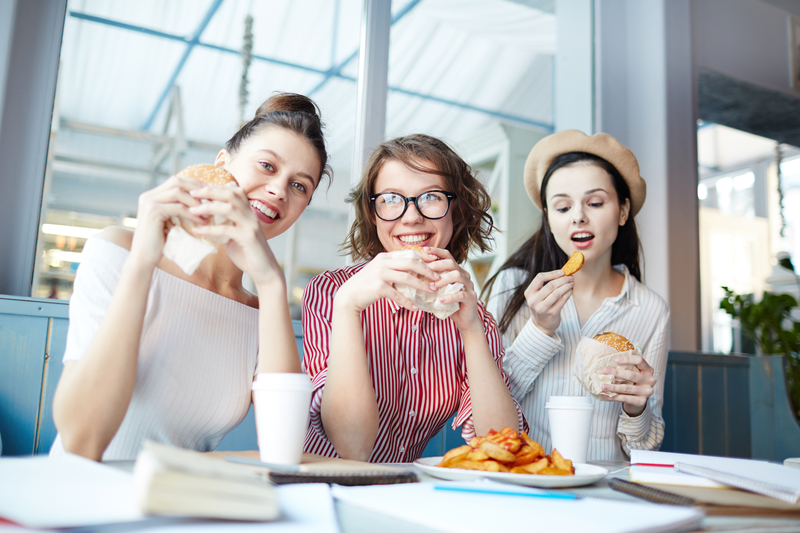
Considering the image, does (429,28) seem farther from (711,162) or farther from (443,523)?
(711,162)

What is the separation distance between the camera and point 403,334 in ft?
4.62

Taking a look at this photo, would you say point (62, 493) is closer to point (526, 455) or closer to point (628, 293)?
point (526, 455)

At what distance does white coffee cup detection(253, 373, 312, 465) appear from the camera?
2.54ft

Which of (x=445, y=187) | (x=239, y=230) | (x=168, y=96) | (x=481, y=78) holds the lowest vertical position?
(x=239, y=230)

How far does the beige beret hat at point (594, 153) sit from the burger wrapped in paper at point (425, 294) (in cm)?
93

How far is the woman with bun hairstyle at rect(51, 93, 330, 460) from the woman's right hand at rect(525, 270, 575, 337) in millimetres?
638

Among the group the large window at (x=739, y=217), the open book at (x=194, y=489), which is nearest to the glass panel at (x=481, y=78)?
the large window at (x=739, y=217)

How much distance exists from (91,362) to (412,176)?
0.81 meters

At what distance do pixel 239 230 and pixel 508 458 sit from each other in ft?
1.72

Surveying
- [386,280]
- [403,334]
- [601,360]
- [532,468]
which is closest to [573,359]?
[601,360]

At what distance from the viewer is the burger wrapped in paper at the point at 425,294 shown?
110 cm

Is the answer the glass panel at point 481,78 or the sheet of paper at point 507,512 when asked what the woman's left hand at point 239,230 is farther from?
the glass panel at point 481,78

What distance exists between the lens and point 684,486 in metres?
0.79

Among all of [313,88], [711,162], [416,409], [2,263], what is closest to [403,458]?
[416,409]
